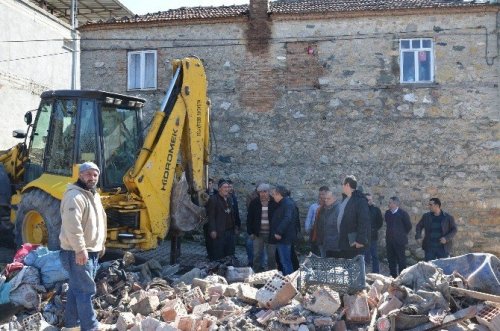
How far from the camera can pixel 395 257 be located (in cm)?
895

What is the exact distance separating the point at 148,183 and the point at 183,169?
944 millimetres

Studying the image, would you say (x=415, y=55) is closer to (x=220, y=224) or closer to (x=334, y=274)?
(x=220, y=224)

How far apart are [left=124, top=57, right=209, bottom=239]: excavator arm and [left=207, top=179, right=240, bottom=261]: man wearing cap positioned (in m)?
0.27

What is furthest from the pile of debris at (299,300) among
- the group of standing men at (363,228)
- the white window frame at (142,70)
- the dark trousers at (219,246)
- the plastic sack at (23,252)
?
the white window frame at (142,70)

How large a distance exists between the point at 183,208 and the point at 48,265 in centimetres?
209

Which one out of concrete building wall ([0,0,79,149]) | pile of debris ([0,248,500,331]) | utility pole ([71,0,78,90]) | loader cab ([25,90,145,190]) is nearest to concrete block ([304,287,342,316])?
pile of debris ([0,248,500,331])

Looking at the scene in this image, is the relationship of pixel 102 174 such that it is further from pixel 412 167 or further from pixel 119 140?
pixel 412 167

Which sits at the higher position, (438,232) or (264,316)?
(438,232)

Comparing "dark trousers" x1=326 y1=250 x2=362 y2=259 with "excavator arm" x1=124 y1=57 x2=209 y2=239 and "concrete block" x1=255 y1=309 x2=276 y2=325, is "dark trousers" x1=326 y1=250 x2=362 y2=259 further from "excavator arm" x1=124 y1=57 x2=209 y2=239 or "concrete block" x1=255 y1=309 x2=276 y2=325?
"excavator arm" x1=124 y1=57 x2=209 y2=239

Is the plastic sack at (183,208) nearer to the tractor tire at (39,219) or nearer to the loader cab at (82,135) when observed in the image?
the loader cab at (82,135)

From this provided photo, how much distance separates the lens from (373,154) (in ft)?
38.4

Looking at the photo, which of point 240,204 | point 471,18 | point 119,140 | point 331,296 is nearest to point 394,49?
point 471,18

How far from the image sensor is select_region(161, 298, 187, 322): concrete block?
5500 millimetres

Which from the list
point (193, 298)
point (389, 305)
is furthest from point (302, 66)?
point (389, 305)
